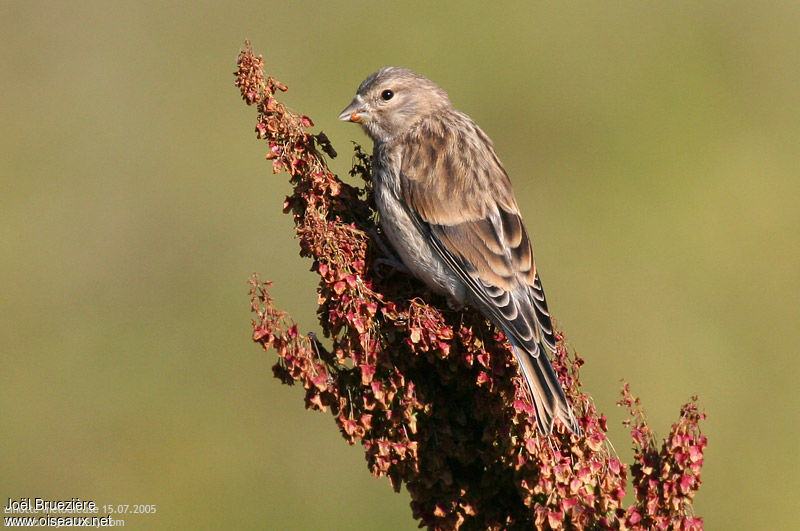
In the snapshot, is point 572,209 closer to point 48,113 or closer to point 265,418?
point 265,418

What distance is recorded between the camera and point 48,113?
40.0ft

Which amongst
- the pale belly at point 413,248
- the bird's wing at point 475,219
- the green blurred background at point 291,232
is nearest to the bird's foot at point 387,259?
the pale belly at point 413,248

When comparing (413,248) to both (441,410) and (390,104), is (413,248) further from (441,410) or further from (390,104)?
(390,104)

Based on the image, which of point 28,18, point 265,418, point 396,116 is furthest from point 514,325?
point 28,18

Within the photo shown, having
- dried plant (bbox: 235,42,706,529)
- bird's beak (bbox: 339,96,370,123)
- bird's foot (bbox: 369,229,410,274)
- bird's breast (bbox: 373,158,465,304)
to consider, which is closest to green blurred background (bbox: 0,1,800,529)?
bird's beak (bbox: 339,96,370,123)

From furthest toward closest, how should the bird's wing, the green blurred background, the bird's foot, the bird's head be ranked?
the green blurred background < the bird's head < the bird's wing < the bird's foot

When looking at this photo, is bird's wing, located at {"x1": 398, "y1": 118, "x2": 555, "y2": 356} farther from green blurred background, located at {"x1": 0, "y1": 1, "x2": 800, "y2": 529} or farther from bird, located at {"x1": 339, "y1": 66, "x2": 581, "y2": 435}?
green blurred background, located at {"x1": 0, "y1": 1, "x2": 800, "y2": 529}

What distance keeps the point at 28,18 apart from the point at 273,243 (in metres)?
5.09

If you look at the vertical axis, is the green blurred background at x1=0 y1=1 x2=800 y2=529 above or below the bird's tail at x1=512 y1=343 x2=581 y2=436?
above

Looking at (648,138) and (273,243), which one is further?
A: (648,138)

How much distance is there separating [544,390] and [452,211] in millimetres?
1353

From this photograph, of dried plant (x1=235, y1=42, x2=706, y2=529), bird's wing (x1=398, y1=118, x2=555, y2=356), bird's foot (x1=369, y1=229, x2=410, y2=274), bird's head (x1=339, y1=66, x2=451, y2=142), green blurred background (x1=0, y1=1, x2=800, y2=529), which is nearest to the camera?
dried plant (x1=235, y1=42, x2=706, y2=529)

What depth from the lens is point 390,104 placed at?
5.57m

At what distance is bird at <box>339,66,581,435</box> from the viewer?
4.52 m
